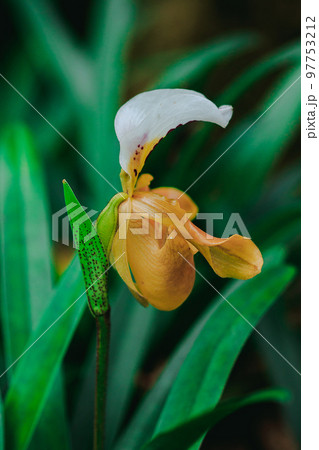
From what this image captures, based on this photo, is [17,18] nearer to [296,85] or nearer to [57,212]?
[57,212]

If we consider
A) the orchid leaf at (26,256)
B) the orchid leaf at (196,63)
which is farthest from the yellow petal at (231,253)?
the orchid leaf at (196,63)

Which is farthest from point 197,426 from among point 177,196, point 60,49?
point 60,49

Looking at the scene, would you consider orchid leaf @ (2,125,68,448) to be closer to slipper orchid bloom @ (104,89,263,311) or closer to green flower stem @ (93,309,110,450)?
green flower stem @ (93,309,110,450)

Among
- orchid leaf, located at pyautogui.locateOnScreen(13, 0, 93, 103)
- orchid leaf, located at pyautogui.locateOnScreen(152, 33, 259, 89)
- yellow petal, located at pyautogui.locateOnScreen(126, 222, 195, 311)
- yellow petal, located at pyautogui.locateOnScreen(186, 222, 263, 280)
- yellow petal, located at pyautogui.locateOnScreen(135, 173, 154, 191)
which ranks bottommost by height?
yellow petal, located at pyautogui.locateOnScreen(186, 222, 263, 280)

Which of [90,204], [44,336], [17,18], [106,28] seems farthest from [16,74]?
[44,336]

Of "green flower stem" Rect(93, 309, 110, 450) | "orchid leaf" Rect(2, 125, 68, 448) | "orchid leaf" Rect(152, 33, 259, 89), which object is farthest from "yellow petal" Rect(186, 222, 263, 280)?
"orchid leaf" Rect(152, 33, 259, 89)

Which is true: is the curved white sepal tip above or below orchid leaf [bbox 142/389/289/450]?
above
